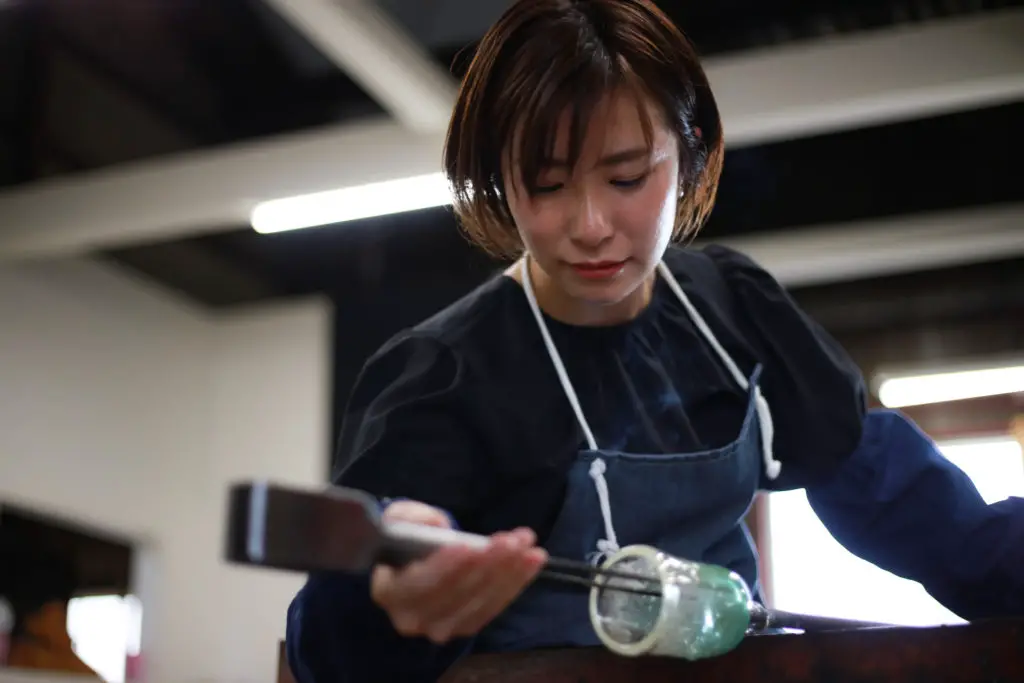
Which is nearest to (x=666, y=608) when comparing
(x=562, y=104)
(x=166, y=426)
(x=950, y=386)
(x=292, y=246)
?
(x=562, y=104)

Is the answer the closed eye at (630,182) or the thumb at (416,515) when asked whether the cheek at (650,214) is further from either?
the thumb at (416,515)

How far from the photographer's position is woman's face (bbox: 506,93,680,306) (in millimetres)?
729

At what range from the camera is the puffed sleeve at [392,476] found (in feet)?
2.18

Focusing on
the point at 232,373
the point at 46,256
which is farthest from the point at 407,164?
the point at 232,373

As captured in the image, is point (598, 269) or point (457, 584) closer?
point (457, 584)

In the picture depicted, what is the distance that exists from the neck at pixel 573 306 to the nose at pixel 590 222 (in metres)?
0.09

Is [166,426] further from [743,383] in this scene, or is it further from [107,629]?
[743,383]

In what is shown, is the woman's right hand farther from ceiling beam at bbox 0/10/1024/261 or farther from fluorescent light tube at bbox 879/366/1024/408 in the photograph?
fluorescent light tube at bbox 879/366/1024/408

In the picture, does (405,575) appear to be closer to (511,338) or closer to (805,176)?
(511,338)

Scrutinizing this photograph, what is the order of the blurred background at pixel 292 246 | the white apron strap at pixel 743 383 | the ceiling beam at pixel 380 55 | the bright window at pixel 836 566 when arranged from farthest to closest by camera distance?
the bright window at pixel 836 566 → the blurred background at pixel 292 246 → the ceiling beam at pixel 380 55 → the white apron strap at pixel 743 383

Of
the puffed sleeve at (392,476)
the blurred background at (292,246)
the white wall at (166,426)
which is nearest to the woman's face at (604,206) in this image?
the puffed sleeve at (392,476)

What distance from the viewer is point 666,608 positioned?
0.61 m

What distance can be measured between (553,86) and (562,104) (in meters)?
0.01

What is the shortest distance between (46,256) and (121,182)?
0.55 meters
